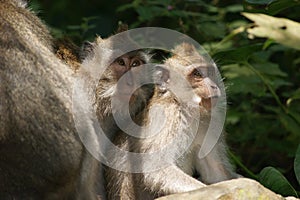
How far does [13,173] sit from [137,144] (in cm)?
103

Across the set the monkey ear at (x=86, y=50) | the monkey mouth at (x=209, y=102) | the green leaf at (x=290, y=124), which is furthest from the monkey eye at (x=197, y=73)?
the green leaf at (x=290, y=124)

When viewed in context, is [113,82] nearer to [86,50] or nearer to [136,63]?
[136,63]

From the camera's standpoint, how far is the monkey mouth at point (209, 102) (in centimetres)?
528

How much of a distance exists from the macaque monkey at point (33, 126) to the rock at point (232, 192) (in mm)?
676

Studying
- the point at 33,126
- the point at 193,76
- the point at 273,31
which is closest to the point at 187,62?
the point at 193,76

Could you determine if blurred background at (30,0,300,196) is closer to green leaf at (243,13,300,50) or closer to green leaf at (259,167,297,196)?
green leaf at (259,167,297,196)

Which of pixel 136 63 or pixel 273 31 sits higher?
pixel 273 31

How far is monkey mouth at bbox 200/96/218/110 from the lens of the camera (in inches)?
208

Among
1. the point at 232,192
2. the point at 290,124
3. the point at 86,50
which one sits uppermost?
the point at 86,50

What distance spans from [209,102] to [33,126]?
134 cm

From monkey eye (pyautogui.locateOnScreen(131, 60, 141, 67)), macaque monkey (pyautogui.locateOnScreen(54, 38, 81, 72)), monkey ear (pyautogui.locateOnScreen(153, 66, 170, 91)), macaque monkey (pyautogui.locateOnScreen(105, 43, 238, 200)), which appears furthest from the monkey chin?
macaque monkey (pyautogui.locateOnScreen(54, 38, 81, 72))

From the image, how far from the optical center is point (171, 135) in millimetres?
5301

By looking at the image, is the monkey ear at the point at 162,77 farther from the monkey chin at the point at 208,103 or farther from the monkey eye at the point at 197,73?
the monkey chin at the point at 208,103

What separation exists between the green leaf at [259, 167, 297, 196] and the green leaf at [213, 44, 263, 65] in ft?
3.33
